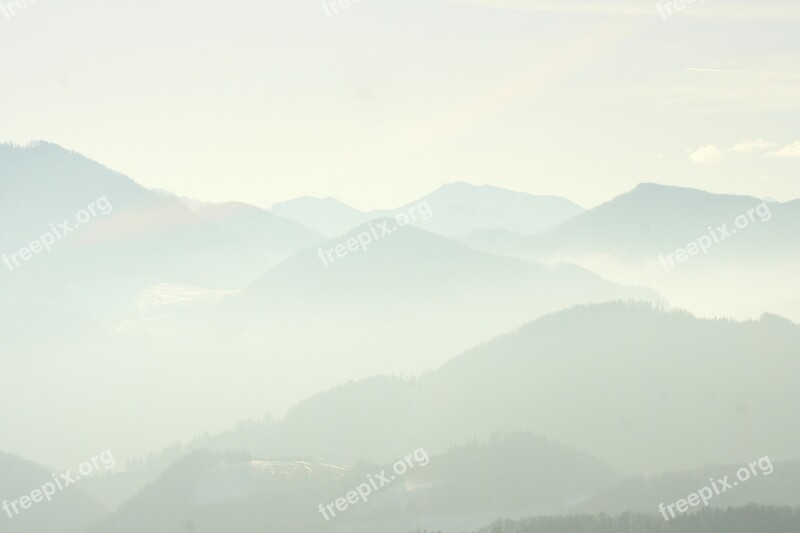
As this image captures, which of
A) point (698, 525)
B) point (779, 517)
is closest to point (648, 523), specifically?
point (698, 525)

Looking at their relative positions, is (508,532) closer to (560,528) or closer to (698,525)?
(560,528)

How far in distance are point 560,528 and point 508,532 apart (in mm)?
10401

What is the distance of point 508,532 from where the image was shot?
640ft

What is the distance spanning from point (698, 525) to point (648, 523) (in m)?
8.99

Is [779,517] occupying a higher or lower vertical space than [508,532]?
lower

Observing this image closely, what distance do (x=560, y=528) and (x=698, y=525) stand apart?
25.1m

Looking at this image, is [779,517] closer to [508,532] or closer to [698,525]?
[698,525]

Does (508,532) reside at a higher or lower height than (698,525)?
higher

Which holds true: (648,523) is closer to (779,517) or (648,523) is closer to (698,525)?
(698,525)

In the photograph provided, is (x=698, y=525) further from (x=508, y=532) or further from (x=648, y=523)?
(x=508, y=532)

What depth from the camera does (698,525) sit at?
195 m

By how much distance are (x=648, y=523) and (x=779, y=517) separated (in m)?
24.1

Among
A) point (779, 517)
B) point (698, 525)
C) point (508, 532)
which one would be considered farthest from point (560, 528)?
point (779, 517)

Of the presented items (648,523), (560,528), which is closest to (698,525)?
(648,523)
